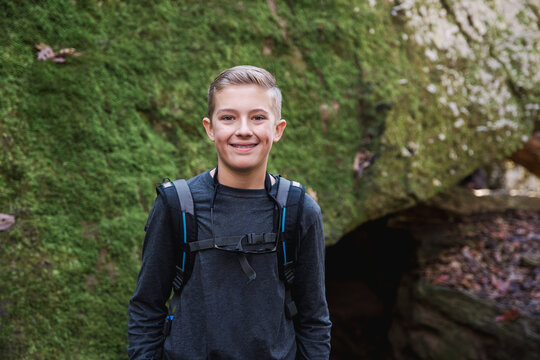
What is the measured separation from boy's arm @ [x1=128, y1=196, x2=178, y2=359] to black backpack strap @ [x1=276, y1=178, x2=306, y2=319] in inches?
18.9

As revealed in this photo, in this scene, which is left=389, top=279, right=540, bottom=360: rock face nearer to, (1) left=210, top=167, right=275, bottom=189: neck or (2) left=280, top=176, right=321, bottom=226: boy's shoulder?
(2) left=280, top=176, right=321, bottom=226: boy's shoulder

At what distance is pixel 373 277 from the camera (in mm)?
6730

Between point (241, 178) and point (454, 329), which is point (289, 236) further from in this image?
point (454, 329)

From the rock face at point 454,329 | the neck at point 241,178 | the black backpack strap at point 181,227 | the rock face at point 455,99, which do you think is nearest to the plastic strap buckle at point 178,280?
the black backpack strap at point 181,227

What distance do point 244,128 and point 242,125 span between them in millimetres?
21

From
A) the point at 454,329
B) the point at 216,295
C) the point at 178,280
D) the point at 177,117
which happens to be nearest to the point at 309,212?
the point at 216,295

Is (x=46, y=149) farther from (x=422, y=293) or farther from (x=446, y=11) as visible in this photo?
(x=422, y=293)

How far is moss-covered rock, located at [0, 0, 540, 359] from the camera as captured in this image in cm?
242

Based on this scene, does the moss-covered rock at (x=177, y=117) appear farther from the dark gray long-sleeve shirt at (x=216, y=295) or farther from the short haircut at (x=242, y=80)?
the short haircut at (x=242, y=80)

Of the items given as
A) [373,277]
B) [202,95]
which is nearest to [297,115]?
[202,95]

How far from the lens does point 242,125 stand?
169 cm

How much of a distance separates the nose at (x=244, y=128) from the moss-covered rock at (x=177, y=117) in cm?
133

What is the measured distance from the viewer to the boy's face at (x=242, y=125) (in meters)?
1.70

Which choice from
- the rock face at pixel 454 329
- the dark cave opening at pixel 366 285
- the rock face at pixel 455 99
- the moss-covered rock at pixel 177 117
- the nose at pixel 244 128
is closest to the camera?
the nose at pixel 244 128
